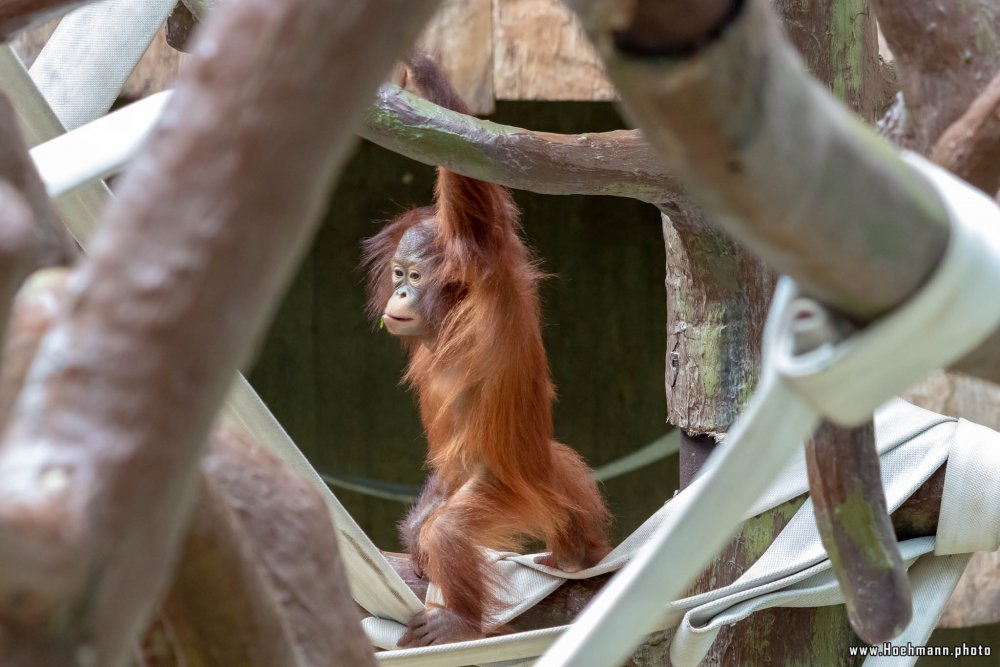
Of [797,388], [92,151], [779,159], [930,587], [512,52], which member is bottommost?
[930,587]

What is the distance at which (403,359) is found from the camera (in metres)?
5.50

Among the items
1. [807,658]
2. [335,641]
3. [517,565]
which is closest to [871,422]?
[335,641]

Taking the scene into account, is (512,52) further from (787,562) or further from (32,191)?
(32,191)

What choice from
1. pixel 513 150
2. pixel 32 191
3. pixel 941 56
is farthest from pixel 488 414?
pixel 32 191

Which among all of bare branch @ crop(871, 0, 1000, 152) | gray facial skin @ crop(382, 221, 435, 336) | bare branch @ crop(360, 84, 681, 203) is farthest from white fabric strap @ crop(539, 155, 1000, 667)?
gray facial skin @ crop(382, 221, 435, 336)

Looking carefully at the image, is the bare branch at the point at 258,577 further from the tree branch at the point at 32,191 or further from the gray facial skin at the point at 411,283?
the gray facial skin at the point at 411,283

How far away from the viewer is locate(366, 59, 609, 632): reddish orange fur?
260cm

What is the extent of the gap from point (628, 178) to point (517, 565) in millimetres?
985

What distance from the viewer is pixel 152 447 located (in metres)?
0.43

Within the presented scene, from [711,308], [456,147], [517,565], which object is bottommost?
[517,565]

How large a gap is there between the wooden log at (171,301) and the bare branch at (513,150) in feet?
5.02

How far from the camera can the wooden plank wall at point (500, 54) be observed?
10.7 ft

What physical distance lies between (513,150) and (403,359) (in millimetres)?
3572

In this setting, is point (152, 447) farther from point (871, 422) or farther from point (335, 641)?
point (871, 422)
